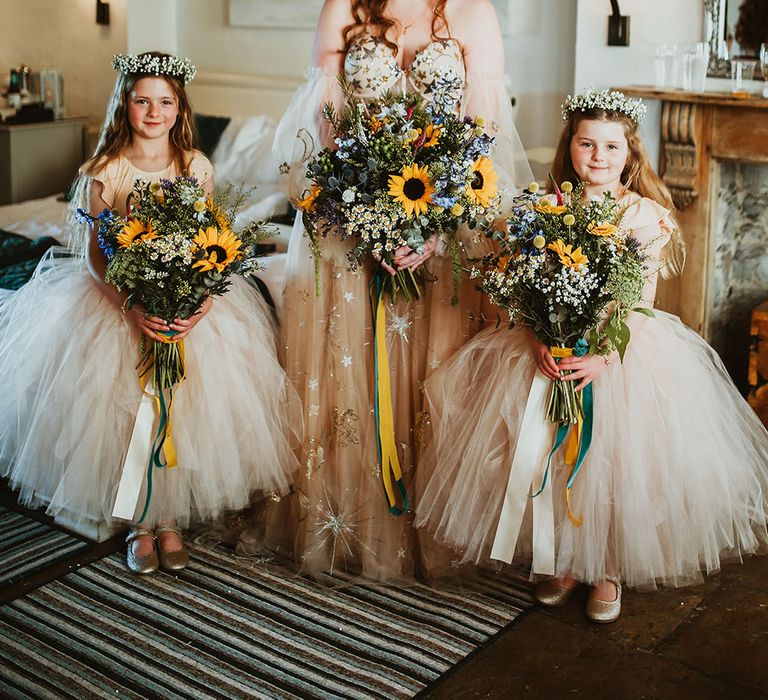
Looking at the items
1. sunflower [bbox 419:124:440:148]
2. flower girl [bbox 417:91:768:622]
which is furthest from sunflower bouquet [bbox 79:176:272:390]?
flower girl [bbox 417:91:768:622]

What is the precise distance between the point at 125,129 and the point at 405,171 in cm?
99

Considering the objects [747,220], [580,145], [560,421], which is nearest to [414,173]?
[580,145]

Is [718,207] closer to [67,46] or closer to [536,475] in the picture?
[536,475]

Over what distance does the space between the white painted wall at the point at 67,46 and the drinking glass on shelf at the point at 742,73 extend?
4.01 meters

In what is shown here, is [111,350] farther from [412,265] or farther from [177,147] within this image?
[412,265]

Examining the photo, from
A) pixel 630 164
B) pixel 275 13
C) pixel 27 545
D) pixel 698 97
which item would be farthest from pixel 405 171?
pixel 275 13

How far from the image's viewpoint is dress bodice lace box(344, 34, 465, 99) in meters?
2.69

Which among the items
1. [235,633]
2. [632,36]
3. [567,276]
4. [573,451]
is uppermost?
[632,36]

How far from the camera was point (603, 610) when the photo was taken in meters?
2.74

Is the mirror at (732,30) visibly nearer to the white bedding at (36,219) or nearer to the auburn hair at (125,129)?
the auburn hair at (125,129)

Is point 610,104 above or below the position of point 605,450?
above

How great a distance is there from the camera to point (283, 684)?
97.5 inches

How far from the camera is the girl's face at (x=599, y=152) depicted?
2.75 metres

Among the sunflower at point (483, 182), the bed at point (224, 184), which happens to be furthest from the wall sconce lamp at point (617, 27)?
the sunflower at point (483, 182)
